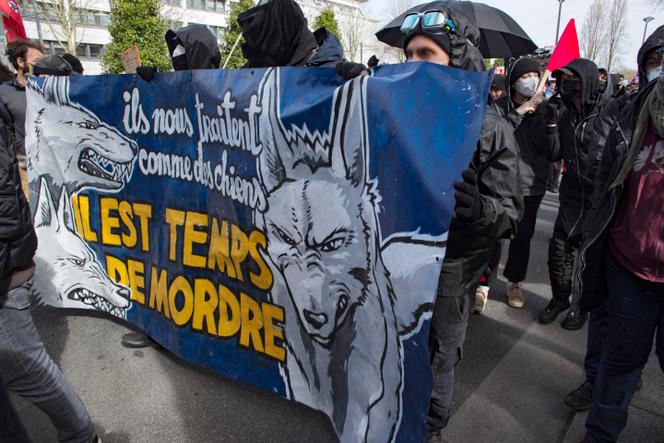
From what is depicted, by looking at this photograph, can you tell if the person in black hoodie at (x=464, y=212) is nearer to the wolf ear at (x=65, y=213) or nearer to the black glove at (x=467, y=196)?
the black glove at (x=467, y=196)

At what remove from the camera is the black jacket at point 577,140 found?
296 cm

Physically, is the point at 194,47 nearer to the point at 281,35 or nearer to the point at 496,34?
the point at 281,35

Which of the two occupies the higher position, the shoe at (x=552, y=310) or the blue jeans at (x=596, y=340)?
the blue jeans at (x=596, y=340)

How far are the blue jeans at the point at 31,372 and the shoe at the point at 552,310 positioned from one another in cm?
302

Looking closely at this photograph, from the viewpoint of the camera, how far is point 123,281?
2.89m

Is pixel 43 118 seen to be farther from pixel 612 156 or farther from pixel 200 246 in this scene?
pixel 612 156

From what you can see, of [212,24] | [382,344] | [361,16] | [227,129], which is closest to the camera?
[382,344]

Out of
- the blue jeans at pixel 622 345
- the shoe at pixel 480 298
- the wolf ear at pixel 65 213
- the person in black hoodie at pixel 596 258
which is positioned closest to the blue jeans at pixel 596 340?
the person in black hoodie at pixel 596 258

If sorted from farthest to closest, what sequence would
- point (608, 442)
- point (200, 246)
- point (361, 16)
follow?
point (361, 16), point (200, 246), point (608, 442)

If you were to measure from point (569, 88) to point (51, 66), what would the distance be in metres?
4.04

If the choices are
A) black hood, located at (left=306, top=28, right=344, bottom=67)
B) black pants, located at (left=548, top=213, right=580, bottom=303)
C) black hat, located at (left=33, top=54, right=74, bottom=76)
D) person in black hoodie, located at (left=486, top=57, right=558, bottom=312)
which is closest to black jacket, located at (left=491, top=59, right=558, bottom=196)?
person in black hoodie, located at (left=486, top=57, right=558, bottom=312)

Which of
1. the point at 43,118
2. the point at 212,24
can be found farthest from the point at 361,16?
the point at 43,118

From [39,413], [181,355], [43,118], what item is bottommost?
[39,413]

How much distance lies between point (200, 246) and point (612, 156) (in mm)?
2088
